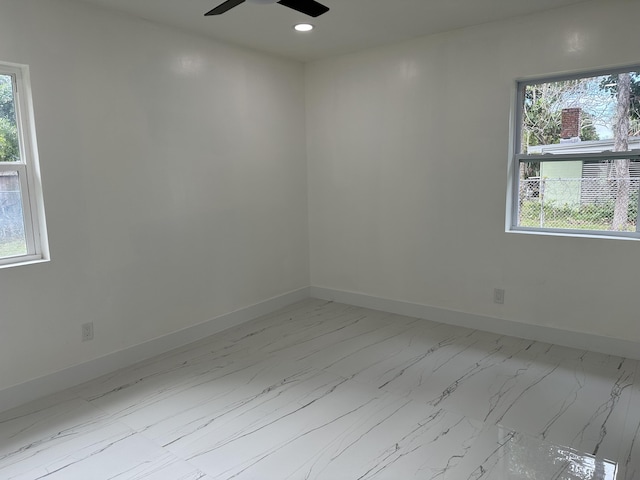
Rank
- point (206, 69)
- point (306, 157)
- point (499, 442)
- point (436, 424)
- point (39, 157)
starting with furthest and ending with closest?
point (306, 157) < point (206, 69) < point (39, 157) < point (436, 424) < point (499, 442)

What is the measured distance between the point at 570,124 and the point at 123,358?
3.79m

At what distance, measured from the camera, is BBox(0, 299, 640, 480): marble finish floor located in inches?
86.5

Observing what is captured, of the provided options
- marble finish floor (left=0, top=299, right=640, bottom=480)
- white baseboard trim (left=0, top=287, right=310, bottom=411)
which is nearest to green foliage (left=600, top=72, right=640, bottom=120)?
marble finish floor (left=0, top=299, right=640, bottom=480)

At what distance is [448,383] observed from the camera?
300 cm

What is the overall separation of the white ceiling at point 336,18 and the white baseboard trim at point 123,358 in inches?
93.7

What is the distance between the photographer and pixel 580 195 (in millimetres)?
3500

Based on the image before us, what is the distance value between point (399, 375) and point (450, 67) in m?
2.55

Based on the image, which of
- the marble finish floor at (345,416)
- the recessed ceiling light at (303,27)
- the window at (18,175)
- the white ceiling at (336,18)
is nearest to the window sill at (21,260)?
the window at (18,175)

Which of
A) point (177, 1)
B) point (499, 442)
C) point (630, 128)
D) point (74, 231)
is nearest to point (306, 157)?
point (177, 1)

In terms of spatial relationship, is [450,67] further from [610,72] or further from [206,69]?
[206,69]

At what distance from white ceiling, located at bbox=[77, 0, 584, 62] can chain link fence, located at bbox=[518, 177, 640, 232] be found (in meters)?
1.29

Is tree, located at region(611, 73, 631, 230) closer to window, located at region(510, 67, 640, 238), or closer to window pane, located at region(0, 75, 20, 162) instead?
window, located at region(510, 67, 640, 238)

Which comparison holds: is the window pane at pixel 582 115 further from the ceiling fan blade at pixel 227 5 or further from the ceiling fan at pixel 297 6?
the ceiling fan blade at pixel 227 5

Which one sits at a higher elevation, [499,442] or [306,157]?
[306,157]
